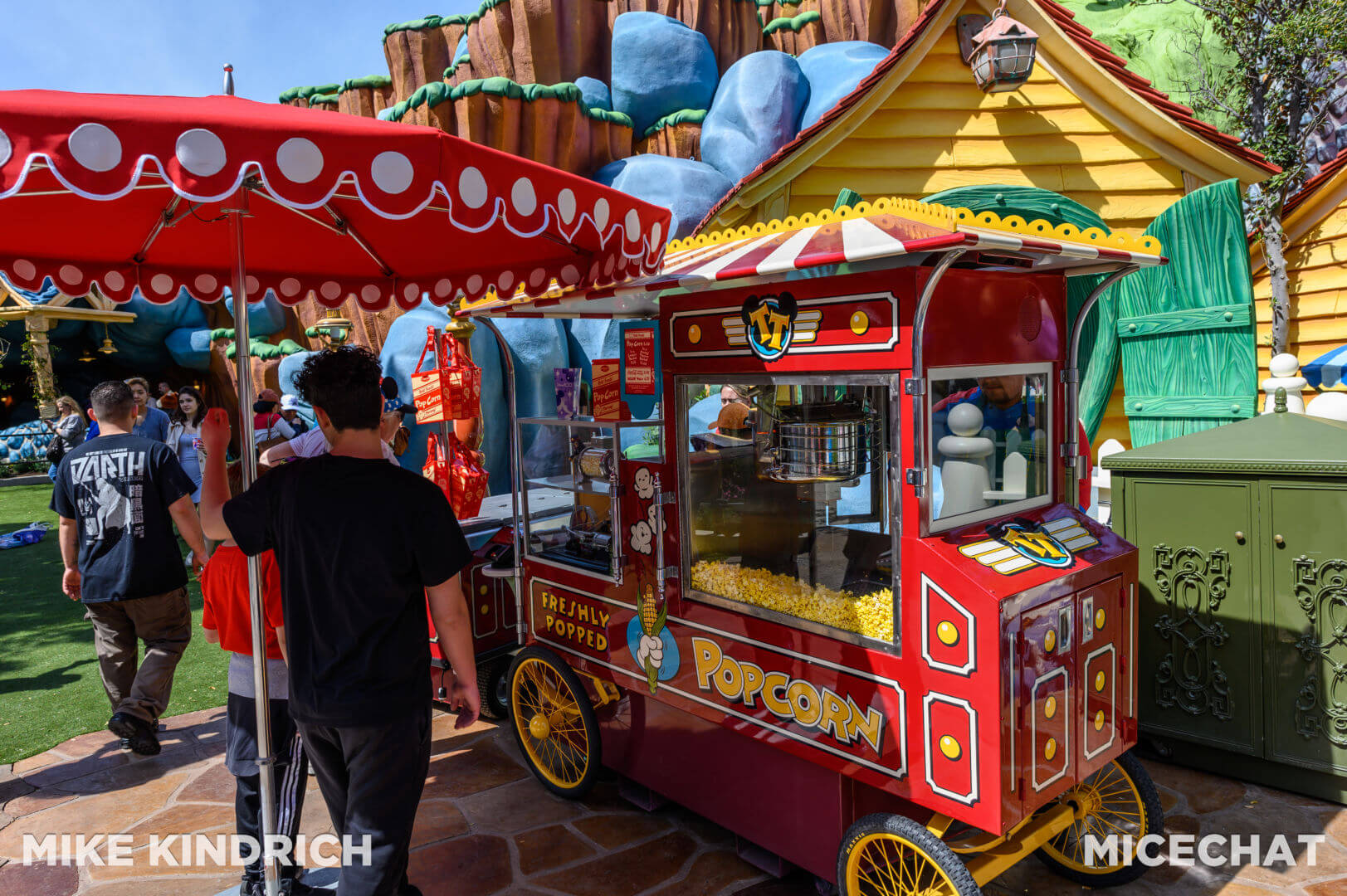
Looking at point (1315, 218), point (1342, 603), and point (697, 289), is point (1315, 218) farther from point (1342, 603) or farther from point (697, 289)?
point (697, 289)

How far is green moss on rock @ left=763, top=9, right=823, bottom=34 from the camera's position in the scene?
19.2 meters

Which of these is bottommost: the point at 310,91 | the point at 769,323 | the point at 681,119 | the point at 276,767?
the point at 276,767

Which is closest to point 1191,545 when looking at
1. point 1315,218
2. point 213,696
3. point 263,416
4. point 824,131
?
point 824,131

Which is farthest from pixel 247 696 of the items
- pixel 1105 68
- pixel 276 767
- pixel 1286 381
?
pixel 1105 68

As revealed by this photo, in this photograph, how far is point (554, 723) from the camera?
4.18 meters

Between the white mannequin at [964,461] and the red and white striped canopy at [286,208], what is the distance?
1273mm

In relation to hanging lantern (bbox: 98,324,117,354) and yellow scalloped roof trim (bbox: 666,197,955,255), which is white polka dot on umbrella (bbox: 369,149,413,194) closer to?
yellow scalloped roof trim (bbox: 666,197,955,255)

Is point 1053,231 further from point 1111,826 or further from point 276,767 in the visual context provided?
point 276,767

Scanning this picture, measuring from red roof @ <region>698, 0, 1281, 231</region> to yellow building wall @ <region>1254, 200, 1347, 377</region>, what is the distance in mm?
1115

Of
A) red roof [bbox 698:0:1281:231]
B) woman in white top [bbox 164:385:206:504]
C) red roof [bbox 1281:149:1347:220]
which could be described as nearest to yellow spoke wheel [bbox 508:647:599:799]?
red roof [bbox 698:0:1281:231]

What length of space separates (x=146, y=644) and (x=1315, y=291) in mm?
9256

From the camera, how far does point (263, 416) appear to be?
7578mm

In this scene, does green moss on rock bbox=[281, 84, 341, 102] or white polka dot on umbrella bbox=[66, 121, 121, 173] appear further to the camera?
green moss on rock bbox=[281, 84, 341, 102]

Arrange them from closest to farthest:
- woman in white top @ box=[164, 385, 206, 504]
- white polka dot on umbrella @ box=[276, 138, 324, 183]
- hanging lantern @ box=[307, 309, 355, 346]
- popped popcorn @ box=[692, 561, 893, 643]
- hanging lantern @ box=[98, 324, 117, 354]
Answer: white polka dot on umbrella @ box=[276, 138, 324, 183] → popped popcorn @ box=[692, 561, 893, 643] → woman in white top @ box=[164, 385, 206, 504] → hanging lantern @ box=[307, 309, 355, 346] → hanging lantern @ box=[98, 324, 117, 354]
